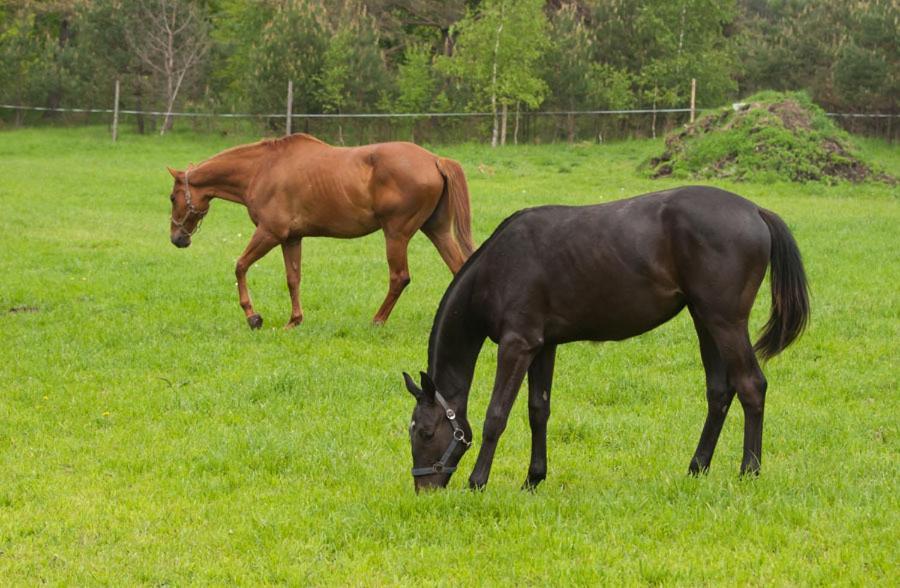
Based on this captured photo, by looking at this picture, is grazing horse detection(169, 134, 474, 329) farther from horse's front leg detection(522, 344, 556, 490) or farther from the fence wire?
the fence wire

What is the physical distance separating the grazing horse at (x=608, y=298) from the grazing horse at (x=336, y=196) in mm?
4957

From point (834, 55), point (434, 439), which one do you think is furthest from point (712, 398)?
point (834, 55)

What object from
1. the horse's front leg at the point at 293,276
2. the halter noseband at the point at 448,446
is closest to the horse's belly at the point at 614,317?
the halter noseband at the point at 448,446

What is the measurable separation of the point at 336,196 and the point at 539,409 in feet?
18.6

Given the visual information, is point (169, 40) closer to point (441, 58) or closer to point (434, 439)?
point (441, 58)

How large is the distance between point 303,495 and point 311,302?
21.1ft

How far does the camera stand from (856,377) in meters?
8.39

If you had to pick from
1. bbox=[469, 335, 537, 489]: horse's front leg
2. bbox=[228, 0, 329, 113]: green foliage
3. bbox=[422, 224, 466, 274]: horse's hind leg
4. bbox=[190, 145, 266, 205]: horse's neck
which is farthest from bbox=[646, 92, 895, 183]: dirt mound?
bbox=[469, 335, 537, 489]: horse's front leg

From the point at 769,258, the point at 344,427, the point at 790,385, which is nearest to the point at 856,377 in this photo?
the point at 790,385

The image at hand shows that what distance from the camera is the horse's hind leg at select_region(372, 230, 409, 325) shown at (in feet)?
36.1

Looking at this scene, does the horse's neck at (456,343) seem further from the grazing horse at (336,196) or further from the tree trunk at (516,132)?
the tree trunk at (516,132)

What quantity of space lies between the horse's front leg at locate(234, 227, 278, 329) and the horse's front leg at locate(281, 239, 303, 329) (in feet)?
0.66

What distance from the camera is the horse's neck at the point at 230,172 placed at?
452 inches

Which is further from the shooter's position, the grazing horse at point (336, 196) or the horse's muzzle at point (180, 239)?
the horse's muzzle at point (180, 239)
